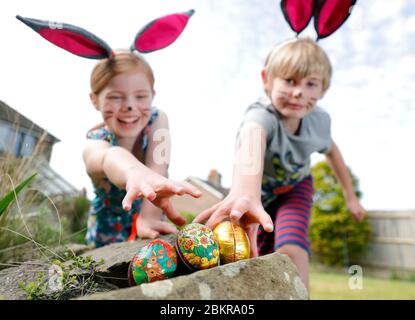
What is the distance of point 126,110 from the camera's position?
1.10 metres

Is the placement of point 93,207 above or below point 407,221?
below

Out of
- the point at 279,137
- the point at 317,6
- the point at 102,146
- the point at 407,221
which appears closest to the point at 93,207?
the point at 102,146

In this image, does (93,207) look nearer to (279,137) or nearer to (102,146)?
(102,146)

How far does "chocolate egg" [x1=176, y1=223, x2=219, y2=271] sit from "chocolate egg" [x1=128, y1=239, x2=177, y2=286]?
3 cm

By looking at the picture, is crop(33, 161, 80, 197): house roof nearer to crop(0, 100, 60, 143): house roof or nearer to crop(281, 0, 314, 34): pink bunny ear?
crop(0, 100, 60, 143): house roof

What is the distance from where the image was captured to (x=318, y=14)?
1198mm

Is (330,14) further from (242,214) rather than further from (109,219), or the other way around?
(109,219)

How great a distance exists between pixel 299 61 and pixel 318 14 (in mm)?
175

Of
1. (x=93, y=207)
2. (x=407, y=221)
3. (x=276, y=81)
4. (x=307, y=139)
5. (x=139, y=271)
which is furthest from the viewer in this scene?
(x=407, y=221)

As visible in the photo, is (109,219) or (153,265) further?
(109,219)

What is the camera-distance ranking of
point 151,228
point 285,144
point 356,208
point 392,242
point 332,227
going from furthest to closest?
point 332,227 → point 392,242 → point 356,208 → point 285,144 → point 151,228

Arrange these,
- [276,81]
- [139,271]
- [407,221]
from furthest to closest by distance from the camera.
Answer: [407,221], [276,81], [139,271]

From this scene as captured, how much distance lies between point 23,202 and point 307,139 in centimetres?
126

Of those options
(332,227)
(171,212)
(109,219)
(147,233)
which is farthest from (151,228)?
(332,227)
